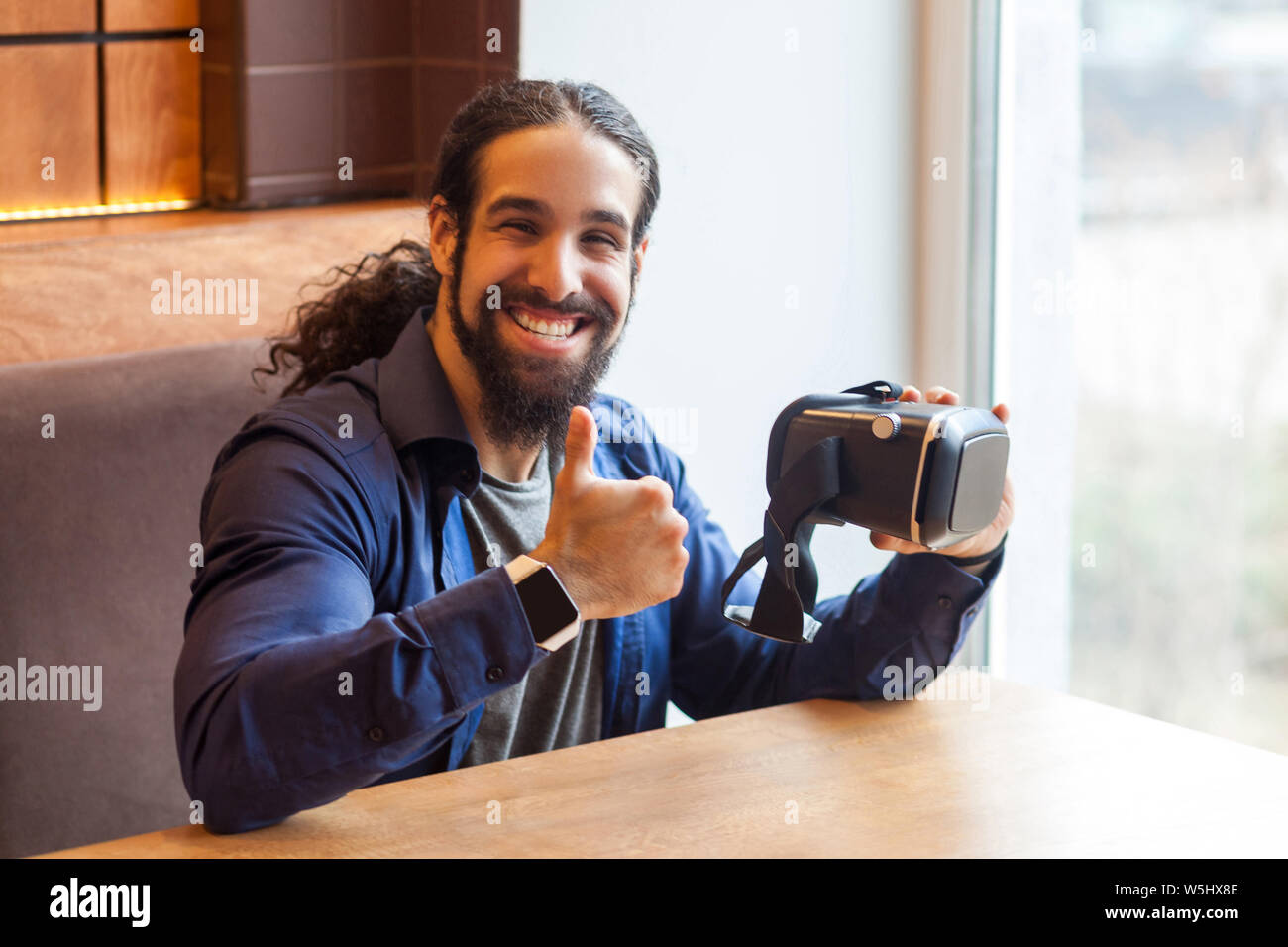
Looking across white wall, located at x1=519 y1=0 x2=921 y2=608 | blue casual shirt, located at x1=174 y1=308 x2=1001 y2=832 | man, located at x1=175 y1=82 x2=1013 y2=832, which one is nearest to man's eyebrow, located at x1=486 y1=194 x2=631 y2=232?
man, located at x1=175 y1=82 x2=1013 y2=832

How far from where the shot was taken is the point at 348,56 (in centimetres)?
187

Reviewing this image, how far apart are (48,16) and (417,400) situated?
31.2 inches

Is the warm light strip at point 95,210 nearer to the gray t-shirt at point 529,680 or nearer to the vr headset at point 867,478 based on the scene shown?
the gray t-shirt at point 529,680

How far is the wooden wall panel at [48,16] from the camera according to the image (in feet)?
5.34

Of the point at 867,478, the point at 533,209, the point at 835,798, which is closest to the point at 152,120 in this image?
the point at 533,209

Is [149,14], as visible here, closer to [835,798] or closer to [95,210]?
[95,210]

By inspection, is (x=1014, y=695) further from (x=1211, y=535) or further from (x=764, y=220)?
(x=764, y=220)

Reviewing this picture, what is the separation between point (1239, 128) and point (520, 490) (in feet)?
3.57

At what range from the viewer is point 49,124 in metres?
1.68

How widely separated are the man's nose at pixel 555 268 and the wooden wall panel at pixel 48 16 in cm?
77

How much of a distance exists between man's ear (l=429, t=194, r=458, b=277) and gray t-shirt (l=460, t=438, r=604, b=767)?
219mm

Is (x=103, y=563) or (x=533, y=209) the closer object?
(x=533, y=209)

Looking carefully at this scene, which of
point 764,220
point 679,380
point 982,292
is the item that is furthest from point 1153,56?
point 679,380

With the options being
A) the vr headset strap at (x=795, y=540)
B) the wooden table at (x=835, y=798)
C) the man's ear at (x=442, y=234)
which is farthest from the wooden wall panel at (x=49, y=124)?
the vr headset strap at (x=795, y=540)
